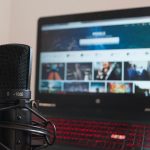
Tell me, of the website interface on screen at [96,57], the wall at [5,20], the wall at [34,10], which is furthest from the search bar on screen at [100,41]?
the wall at [5,20]

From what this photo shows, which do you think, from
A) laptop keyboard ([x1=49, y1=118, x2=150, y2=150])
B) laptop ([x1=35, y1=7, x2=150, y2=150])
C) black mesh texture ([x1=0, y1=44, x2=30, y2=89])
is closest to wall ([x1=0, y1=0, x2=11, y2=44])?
laptop ([x1=35, y1=7, x2=150, y2=150])

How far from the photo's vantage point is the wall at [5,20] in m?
1.23

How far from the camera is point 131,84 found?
850 mm

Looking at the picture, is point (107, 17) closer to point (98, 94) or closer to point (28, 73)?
point (98, 94)

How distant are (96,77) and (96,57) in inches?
2.4

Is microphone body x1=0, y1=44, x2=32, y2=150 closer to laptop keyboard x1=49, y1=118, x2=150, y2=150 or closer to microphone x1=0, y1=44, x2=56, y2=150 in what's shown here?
microphone x1=0, y1=44, x2=56, y2=150

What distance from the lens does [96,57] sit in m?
0.91

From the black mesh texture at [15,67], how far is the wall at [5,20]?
0.85 m

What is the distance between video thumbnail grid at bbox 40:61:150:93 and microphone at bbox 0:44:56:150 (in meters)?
0.48

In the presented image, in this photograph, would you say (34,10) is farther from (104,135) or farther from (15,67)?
(15,67)

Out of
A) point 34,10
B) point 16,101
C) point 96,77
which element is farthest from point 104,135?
point 34,10

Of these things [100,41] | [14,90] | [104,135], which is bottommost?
[104,135]

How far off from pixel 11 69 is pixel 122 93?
1.67 feet

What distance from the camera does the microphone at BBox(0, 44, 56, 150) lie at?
0.39 meters
